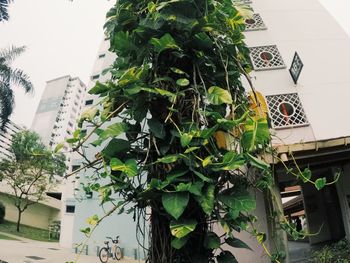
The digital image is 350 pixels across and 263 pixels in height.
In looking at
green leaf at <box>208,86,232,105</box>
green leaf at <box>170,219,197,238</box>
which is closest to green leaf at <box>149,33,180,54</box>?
green leaf at <box>208,86,232,105</box>

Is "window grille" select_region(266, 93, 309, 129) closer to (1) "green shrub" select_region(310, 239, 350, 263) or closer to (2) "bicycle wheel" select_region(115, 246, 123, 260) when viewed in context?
(1) "green shrub" select_region(310, 239, 350, 263)

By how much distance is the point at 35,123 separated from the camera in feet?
168

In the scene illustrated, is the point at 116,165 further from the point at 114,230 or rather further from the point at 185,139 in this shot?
the point at 114,230

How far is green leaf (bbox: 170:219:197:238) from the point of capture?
1.05m

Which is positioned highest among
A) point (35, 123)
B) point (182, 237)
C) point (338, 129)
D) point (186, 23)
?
point (35, 123)

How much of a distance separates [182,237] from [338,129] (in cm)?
488

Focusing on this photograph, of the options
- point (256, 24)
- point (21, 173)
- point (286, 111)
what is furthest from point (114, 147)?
point (21, 173)

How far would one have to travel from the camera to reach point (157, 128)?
1281 mm

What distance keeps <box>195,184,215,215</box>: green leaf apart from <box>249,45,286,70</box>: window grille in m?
5.11

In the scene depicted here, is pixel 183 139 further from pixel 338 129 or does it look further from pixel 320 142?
pixel 338 129

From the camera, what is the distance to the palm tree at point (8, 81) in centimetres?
918

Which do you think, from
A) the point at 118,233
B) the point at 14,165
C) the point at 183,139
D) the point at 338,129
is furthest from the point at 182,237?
the point at 14,165

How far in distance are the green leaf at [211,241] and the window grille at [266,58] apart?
5.10 m

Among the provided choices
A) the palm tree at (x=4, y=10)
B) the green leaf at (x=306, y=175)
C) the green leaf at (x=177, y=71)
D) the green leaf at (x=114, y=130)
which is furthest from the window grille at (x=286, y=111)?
the palm tree at (x=4, y=10)
